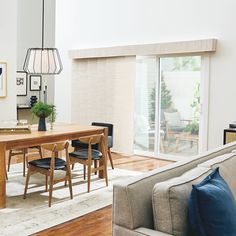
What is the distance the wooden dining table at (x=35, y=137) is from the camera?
4102 millimetres

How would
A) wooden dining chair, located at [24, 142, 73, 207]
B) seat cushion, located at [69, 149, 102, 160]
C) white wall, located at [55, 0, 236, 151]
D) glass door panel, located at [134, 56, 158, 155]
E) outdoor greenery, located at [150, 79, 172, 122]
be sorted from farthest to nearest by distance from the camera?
1. glass door panel, located at [134, 56, 158, 155]
2. outdoor greenery, located at [150, 79, 172, 122]
3. white wall, located at [55, 0, 236, 151]
4. seat cushion, located at [69, 149, 102, 160]
5. wooden dining chair, located at [24, 142, 73, 207]

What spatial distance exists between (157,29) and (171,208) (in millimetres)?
5567

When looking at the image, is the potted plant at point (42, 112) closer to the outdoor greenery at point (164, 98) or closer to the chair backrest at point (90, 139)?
the chair backrest at point (90, 139)

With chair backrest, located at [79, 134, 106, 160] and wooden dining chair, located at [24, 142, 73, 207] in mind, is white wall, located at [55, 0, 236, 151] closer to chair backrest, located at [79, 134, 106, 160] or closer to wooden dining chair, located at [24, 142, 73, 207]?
chair backrest, located at [79, 134, 106, 160]

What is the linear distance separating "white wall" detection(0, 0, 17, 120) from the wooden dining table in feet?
6.26

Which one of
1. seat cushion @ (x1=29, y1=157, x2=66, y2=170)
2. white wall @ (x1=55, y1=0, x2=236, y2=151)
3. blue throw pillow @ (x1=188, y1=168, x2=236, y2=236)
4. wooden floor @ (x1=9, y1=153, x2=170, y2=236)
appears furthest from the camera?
white wall @ (x1=55, y1=0, x2=236, y2=151)

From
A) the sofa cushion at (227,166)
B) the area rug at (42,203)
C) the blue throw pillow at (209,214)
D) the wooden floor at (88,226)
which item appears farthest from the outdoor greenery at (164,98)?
the blue throw pillow at (209,214)

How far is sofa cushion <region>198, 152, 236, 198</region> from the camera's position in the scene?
2484 mm

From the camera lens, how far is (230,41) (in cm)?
621

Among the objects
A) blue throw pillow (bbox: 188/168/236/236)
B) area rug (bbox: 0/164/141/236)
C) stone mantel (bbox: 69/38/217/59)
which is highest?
stone mantel (bbox: 69/38/217/59)

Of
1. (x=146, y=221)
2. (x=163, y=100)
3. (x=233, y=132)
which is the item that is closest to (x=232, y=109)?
(x=233, y=132)

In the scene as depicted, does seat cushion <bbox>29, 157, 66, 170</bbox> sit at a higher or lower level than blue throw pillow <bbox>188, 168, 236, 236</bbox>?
lower

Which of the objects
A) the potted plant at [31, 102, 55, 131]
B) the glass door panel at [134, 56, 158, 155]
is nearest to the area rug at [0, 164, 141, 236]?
the potted plant at [31, 102, 55, 131]

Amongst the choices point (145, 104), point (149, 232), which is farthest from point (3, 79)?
point (149, 232)
